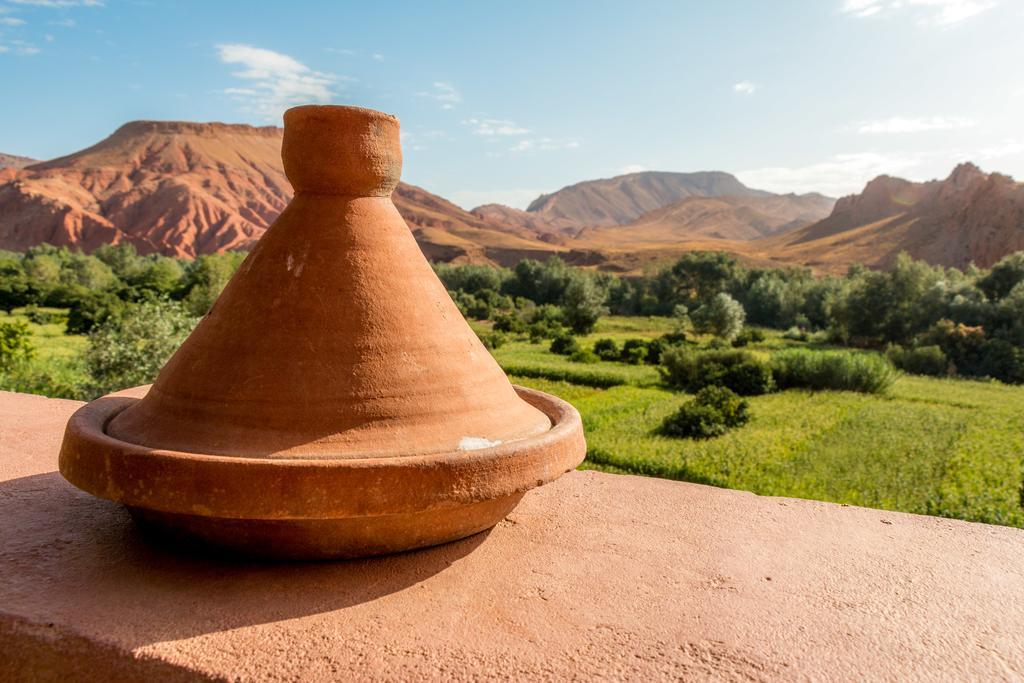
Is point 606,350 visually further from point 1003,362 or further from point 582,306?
point 1003,362

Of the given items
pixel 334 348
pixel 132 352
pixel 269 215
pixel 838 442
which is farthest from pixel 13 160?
pixel 334 348

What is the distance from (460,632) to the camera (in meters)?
2.41

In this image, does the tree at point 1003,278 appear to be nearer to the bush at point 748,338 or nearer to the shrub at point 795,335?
the shrub at point 795,335

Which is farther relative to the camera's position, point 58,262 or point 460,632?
point 58,262

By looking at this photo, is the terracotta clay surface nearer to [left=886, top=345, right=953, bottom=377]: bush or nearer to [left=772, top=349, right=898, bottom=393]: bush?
[left=772, top=349, right=898, bottom=393]: bush

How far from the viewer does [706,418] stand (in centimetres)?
1445

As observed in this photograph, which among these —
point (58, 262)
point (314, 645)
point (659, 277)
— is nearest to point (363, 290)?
point (314, 645)

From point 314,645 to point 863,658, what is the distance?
1.85 metres

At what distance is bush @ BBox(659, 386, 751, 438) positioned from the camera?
14.2 metres

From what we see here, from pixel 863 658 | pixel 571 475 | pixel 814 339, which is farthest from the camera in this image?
pixel 814 339

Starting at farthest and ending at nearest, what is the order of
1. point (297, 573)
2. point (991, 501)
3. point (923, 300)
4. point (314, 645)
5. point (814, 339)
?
1. point (814, 339)
2. point (923, 300)
3. point (991, 501)
4. point (297, 573)
5. point (314, 645)

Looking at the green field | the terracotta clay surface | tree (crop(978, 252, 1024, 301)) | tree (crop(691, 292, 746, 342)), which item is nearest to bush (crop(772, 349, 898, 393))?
the green field

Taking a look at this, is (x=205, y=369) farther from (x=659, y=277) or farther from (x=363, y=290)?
(x=659, y=277)

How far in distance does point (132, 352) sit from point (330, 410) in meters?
12.8
